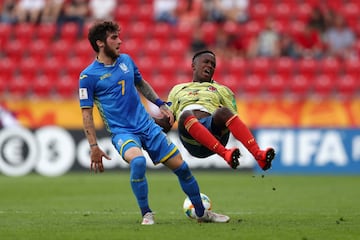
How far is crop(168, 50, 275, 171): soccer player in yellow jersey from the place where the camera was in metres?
9.44

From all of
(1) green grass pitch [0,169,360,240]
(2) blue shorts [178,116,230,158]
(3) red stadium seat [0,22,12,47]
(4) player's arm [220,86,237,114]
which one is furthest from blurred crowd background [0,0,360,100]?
(2) blue shorts [178,116,230,158]

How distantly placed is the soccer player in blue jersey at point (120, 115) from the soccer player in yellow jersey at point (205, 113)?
42 centimetres

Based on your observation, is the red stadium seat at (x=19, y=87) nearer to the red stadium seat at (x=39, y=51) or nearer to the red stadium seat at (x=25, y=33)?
the red stadium seat at (x=39, y=51)

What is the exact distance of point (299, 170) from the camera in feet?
62.3

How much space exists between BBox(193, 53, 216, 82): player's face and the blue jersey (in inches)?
47.4

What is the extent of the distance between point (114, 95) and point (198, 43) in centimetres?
1355

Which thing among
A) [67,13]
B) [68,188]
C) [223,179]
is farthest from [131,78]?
[67,13]

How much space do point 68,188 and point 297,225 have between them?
7.46m

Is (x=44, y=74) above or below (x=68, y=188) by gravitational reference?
above

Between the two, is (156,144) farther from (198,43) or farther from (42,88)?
(42,88)

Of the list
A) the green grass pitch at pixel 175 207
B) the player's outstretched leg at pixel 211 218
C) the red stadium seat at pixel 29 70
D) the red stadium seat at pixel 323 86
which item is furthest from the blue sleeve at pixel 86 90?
the red stadium seat at pixel 29 70

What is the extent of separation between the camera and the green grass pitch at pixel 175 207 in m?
8.36

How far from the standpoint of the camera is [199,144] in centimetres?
1000

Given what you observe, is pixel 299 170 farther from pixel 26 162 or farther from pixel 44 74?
pixel 44 74
